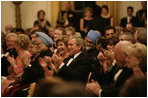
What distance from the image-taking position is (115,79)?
278 centimetres

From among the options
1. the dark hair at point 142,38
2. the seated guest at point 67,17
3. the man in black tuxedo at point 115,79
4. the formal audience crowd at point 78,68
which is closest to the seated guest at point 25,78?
the formal audience crowd at point 78,68

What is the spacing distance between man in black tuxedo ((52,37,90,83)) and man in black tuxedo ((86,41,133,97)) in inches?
11.1

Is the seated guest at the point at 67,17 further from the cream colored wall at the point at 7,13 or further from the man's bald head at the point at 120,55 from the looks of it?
the man's bald head at the point at 120,55

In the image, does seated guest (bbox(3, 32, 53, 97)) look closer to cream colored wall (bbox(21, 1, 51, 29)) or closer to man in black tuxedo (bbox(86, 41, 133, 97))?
man in black tuxedo (bbox(86, 41, 133, 97))

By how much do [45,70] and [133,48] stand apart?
4.44ft

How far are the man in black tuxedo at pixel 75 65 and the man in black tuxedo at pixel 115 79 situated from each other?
28cm

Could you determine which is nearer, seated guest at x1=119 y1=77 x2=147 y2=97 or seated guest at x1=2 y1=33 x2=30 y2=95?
seated guest at x1=119 y1=77 x2=147 y2=97

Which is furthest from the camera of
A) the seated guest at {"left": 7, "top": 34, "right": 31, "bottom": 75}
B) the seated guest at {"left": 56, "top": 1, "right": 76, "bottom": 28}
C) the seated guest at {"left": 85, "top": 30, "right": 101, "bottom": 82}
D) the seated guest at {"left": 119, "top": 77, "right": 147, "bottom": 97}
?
the seated guest at {"left": 56, "top": 1, "right": 76, "bottom": 28}

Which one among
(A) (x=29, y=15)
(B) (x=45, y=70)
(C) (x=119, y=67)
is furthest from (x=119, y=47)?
(A) (x=29, y=15)

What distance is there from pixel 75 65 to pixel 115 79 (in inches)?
33.4

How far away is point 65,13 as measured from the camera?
27.5ft

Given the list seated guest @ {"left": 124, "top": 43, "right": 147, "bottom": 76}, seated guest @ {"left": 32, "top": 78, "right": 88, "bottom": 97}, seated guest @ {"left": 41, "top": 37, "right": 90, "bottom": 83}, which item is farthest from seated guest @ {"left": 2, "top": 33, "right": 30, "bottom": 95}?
seated guest @ {"left": 32, "top": 78, "right": 88, "bottom": 97}

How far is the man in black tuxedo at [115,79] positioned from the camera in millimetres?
2648

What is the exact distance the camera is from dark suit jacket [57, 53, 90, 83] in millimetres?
3055
